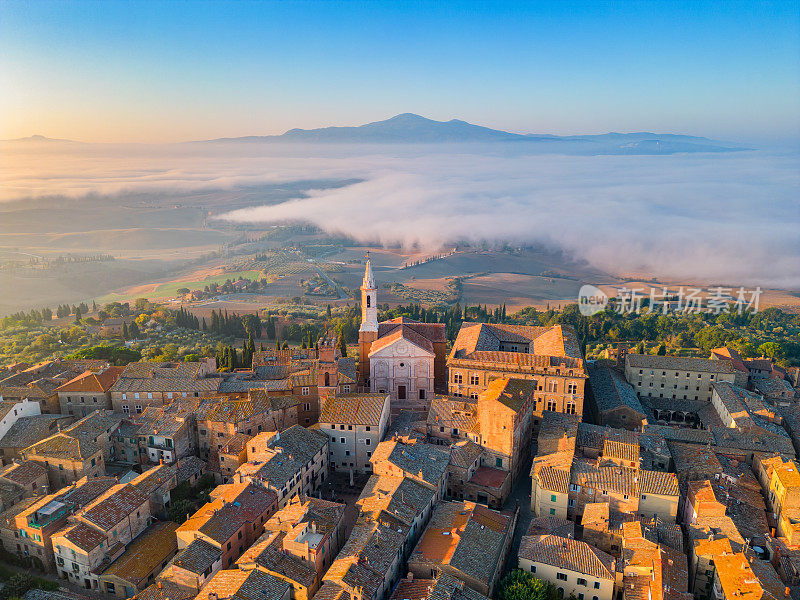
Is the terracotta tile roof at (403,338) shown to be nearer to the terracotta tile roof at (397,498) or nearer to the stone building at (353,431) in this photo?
the stone building at (353,431)

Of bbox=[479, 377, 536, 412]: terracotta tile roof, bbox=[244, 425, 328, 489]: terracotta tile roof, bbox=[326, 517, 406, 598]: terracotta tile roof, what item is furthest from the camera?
bbox=[479, 377, 536, 412]: terracotta tile roof

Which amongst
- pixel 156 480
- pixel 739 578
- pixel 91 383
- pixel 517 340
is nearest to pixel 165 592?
pixel 156 480

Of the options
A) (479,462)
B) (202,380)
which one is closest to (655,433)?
(479,462)

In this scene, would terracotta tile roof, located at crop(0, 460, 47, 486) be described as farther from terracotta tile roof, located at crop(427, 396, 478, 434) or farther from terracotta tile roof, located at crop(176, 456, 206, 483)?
terracotta tile roof, located at crop(427, 396, 478, 434)

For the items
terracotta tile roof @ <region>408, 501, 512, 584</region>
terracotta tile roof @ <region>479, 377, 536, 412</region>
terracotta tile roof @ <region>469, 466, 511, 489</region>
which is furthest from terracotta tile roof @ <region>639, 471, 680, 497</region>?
terracotta tile roof @ <region>479, 377, 536, 412</region>

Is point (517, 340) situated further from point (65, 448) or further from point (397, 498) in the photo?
point (65, 448)

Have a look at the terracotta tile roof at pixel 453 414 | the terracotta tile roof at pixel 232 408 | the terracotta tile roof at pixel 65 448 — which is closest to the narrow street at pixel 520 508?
the terracotta tile roof at pixel 453 414
